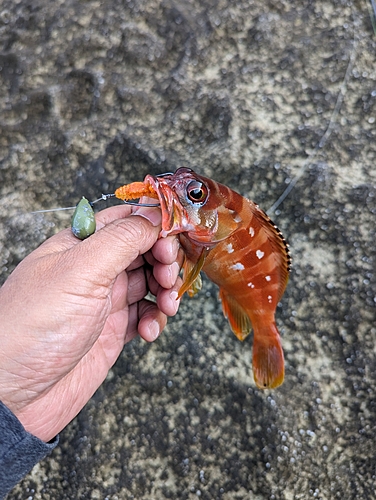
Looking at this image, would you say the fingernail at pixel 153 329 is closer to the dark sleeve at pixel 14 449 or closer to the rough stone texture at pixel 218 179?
the rough stone texture at pixel 218 179

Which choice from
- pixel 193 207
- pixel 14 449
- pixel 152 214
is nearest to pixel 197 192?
pixel 193 207

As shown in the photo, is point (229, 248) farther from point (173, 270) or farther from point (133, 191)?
point (133, 191)

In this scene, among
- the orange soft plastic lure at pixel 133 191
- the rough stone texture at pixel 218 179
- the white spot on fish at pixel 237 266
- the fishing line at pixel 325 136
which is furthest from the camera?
the fishing line at pixel 325 136

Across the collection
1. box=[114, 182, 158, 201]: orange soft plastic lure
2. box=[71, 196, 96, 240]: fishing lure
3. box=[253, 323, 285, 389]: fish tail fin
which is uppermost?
box=[114, 182, 158, 201]: orange soft plastic lure

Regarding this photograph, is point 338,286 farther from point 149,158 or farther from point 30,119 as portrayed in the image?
point 30,119

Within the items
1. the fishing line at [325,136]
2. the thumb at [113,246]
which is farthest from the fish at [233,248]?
the fishing line at [325,136]

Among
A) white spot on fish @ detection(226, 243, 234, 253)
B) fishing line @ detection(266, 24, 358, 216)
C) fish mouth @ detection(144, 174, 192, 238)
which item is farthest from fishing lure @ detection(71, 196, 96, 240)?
fishing line @ detection(266, 24, 358, 216)

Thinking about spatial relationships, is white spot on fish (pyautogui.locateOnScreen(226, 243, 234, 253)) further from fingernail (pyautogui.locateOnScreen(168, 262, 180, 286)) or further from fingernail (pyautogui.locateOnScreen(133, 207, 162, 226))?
fingernail (pyautogui.locateOnScreen(133, 207, 162, 226))
